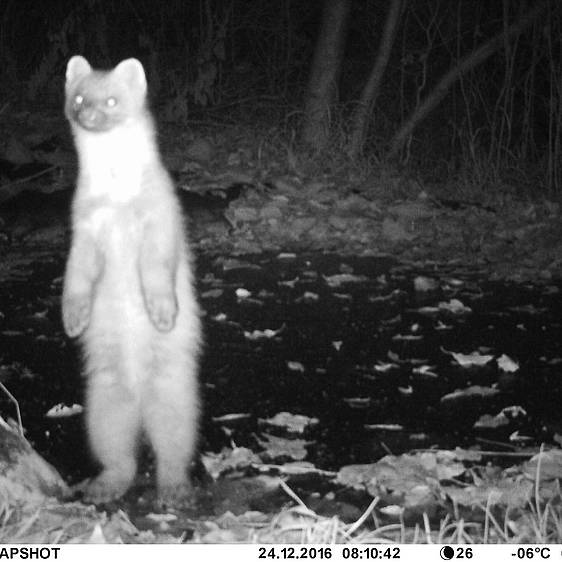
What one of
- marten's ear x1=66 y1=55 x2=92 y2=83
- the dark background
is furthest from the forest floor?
marten's ear x1=66 y1=55 x2=92 y2=83

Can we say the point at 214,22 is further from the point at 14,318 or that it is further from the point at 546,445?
the point at 546,445

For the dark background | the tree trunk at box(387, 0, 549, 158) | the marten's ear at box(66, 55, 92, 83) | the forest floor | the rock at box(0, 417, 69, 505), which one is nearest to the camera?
the rock at box(0, 417, 69, 505)

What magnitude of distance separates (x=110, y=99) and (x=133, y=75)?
0.27 feet

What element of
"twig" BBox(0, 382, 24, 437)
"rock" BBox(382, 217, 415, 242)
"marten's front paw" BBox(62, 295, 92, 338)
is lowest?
"twig" BBox(0, 382, 24, 437)

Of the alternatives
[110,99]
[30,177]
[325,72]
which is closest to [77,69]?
[110,99]

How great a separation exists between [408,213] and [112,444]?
250 centimetres

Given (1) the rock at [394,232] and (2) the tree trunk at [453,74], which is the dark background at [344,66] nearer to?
(2) the tree trunk at [453,74]

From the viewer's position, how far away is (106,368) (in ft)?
5.76

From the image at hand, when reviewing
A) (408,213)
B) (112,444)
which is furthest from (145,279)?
(408,213)

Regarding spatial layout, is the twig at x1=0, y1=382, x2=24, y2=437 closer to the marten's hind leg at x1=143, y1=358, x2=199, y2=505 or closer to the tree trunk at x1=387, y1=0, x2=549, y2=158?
the marten's hind leg at x1=143, y1=358, x2=199, y2=505
